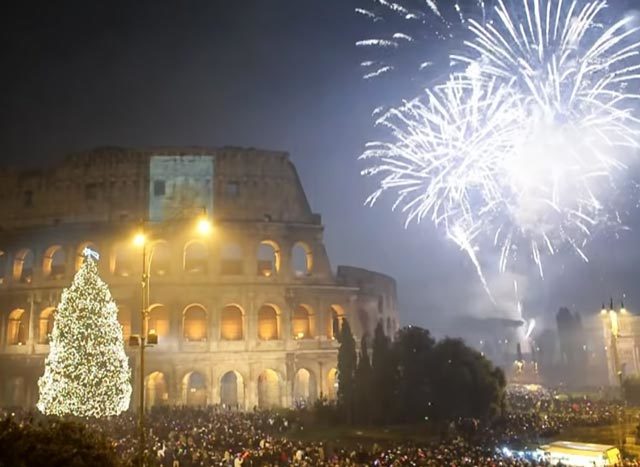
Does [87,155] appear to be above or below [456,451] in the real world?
above

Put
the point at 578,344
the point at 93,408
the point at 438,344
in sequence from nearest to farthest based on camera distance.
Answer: the point at 93,408, the point at 438,344, the point at 578,344

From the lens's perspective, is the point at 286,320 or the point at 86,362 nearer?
the point at 86,362

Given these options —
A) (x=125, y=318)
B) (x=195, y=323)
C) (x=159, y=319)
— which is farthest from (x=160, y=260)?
(x=195, y=323)

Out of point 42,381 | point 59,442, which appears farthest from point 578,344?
point 59,442

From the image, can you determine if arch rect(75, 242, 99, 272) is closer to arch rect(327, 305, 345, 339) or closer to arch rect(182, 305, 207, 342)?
arch rect(182, 305, 207, 342)

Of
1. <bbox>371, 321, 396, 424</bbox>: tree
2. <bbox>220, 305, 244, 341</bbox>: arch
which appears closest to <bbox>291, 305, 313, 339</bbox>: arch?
<bbox>220, 305, 244, 341</bbox>: arch

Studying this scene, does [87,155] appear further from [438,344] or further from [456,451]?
[456,451]

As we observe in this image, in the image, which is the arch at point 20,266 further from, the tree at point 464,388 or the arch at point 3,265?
the tree at point 464,388
